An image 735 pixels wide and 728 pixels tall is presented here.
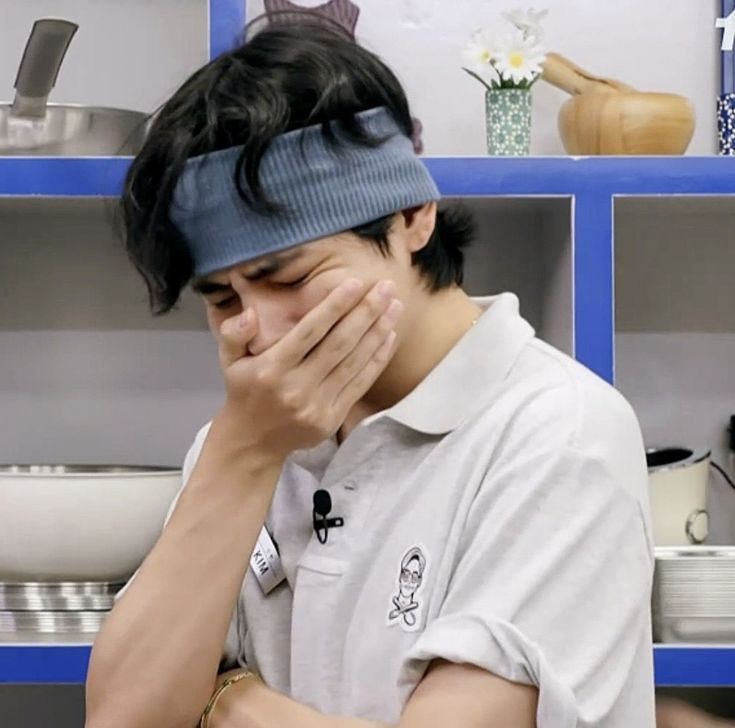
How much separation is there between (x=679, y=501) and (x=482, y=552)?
0.87 m

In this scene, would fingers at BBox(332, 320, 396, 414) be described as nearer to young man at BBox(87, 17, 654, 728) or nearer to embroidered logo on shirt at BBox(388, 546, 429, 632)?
young man at BBox(87, 17, 654, 728)

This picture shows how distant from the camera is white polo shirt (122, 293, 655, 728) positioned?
3.10 ft

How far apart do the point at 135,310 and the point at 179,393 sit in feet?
0.53

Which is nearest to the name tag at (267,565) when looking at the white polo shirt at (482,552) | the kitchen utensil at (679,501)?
the white polo shirt at (482,552)

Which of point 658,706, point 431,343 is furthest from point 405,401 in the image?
point 658,706

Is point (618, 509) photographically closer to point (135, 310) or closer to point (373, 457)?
point (373, 457)

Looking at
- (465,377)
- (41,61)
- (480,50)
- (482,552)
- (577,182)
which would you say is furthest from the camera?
(480,50)

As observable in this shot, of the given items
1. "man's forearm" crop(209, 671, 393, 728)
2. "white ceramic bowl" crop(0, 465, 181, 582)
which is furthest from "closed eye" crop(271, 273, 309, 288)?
"white ceramic bowl" crop(0, 465, 181, 582)

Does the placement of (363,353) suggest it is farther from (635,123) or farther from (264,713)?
(635,123)

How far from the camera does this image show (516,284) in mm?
2018

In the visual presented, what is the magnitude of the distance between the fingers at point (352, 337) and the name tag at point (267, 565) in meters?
0.21

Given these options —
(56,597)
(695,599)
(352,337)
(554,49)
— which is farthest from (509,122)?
(56,597)

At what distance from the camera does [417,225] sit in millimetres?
1105

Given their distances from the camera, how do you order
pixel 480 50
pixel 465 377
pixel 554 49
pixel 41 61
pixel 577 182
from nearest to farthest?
1. pixel 465 377
2. pixel 41 61
3. pixel 577 182
4. pixel 480 50
5. pixel 554 49
